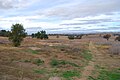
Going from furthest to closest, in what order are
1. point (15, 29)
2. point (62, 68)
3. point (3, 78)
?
1. point (15, 29)
2. point (62, 68)
3. point (3, 78)

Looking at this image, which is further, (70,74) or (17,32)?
(17,32)

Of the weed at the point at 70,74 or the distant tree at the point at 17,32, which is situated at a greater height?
the distant tree at the point at 17,32

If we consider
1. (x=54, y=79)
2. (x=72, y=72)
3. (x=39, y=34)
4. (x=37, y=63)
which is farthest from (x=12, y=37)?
(x=39, y=34)

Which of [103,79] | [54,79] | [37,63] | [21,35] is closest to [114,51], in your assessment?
[21,35]

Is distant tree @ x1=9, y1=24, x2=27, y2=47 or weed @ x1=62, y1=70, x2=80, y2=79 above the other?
distant tree @ x1=9, y1=24, x2=27, y2=47

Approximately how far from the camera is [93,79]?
25.5 meters

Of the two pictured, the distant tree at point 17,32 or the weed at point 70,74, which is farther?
the distant tree at point 17,32

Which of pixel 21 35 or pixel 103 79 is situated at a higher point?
pixel 21 35

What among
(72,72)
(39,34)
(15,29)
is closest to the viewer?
(72,72)

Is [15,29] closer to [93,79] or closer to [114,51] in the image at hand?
[114,51]

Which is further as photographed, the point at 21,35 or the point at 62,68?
the point at 21,35

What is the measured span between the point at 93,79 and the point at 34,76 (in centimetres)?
582

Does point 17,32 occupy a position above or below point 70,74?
above

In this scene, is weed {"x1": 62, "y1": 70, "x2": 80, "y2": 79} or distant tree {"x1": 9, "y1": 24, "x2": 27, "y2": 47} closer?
weed {"x1": 62, "y1": 70, "x2": 80, "y2": 79}
